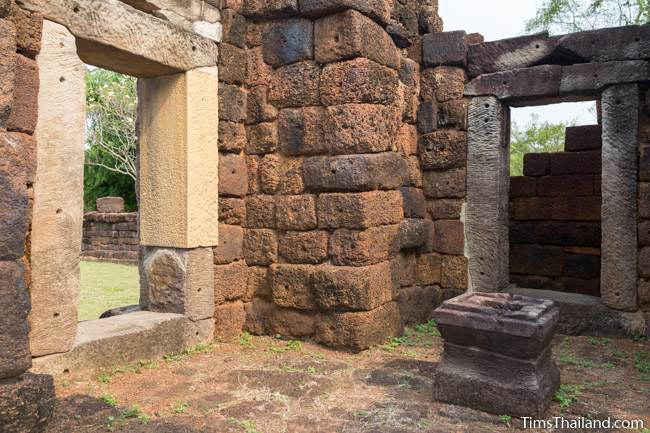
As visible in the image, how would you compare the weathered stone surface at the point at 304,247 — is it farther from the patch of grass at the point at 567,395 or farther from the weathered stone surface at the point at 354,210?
the patch of grass at the point at 567,395

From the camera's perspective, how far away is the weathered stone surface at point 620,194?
520 cm

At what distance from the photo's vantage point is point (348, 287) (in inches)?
181

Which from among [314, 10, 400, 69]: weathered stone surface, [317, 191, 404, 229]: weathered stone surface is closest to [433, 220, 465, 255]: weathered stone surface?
[317, 191, 404, 229]: weathered stone surface

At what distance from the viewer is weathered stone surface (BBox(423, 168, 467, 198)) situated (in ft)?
19.5

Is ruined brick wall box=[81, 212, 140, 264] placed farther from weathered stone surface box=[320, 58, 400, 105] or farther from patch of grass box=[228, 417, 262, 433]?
patch of grass box=[228, 417, 262, 433]

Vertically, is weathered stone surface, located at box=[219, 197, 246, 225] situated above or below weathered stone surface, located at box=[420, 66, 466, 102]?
below

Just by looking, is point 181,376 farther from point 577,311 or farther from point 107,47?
→ point 577,311

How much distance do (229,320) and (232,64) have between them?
2338mm

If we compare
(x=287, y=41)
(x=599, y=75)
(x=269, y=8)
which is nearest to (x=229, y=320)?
(x=287, y=41)

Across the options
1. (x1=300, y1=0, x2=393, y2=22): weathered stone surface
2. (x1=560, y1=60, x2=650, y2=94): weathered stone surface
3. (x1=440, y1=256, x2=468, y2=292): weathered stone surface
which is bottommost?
(x1=440, y1=256, x2=468, y2=292): weathered stone surface

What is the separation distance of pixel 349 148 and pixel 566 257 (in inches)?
175

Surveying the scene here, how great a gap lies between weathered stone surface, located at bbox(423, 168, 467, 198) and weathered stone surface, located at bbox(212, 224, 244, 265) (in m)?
2.16

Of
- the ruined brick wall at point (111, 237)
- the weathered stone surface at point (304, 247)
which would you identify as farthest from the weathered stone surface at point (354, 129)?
the ruined brick wall at point (111, 237)

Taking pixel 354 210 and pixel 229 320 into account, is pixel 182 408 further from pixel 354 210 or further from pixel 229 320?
pixel 354 210
